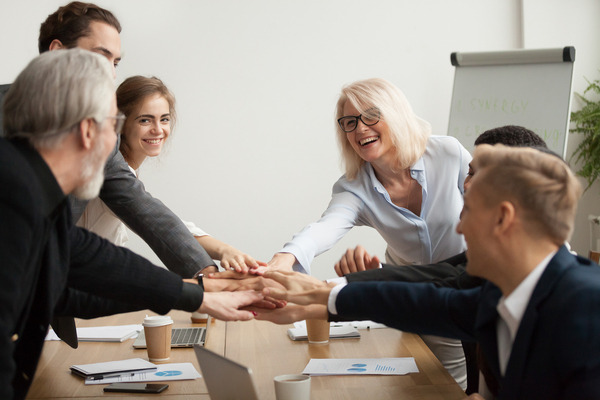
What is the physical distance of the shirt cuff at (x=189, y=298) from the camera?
5.18 ft

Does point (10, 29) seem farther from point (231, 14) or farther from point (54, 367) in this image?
point (54, 367)

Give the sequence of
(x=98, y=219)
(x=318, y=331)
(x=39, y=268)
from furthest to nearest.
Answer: (x=98, y=219) → (x=318, y=331) → (x=39, y=268)

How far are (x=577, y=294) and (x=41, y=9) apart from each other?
477cm

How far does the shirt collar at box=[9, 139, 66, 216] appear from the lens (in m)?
1.09

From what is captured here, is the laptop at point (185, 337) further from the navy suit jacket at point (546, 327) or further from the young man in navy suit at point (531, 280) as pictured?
the young man in navy suit at point (531, 280)

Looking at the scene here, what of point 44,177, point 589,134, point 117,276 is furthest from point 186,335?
point 589,134

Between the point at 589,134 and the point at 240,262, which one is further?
the point at 589,134

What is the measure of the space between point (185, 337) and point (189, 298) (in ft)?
1.58

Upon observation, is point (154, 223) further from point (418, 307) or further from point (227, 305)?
point (418, 307)

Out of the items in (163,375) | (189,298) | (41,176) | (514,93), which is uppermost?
(41,176)

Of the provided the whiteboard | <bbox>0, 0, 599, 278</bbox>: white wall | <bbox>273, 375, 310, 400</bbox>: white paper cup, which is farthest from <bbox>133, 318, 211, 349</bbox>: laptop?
the whiteboard

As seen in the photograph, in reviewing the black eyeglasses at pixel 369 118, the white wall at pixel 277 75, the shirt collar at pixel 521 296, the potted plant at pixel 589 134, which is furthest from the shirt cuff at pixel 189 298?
the potted plant at pixel 589 134

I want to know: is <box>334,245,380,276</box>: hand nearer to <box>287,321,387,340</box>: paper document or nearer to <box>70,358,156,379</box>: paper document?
<box>287,321,387,340</box>: paper document

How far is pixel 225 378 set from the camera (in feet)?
4.03
